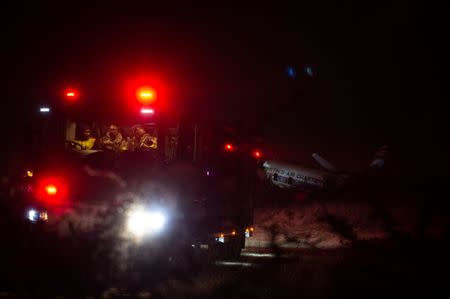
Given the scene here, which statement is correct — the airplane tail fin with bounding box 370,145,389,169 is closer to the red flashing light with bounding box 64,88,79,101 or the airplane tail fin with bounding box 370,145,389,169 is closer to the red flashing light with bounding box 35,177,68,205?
the red flashing light with bounding box 64,88,79,101

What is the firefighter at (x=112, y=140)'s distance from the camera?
965 centimetres

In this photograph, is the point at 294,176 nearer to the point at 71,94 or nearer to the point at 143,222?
the point at 143,222

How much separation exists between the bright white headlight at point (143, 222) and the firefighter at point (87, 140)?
1873 mm

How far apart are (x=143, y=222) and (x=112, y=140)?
2.06 metres

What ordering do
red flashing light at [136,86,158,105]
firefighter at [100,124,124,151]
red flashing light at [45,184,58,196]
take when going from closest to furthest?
red flashing light at [45,184,58,196] < red flashing light at [136,86,158,105] < firefighter at [100,124,124,151]

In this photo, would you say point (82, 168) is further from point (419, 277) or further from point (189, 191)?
point (419, 277)

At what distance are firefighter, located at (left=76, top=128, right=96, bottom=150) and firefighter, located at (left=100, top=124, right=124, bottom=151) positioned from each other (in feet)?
0.60

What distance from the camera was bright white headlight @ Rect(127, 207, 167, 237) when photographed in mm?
8281

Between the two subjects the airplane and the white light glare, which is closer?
the white light glare

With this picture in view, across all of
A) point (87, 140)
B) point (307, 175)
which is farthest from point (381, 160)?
point (87, 140)

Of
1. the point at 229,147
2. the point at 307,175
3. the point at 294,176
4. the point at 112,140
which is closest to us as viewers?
the point at 112,140

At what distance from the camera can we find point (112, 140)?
9781mm

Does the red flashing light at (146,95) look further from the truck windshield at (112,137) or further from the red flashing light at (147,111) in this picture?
the truck windshield at (112,137)

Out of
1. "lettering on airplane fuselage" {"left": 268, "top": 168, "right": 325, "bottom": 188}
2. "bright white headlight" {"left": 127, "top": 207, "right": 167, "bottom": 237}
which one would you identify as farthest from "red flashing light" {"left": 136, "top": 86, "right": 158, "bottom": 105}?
"lettering on airplane fuselage" {"left": 268, "top": 168, "right": 325, "bottom": 188}
